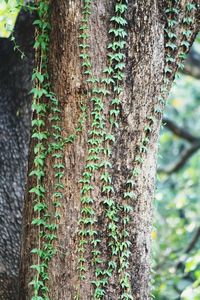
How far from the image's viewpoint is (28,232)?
2.69 meters

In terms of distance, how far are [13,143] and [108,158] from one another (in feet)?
4.31

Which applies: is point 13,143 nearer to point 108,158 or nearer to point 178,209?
point 108,158

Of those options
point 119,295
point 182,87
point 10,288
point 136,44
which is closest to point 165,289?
point 10,288

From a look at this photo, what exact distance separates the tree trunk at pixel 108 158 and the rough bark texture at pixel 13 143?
0.74 metres

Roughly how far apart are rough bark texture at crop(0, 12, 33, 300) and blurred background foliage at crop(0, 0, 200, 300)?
19 cm

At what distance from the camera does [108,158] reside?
8.31 feet

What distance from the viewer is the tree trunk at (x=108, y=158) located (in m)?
2.52

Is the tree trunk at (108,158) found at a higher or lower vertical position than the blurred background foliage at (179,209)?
lower

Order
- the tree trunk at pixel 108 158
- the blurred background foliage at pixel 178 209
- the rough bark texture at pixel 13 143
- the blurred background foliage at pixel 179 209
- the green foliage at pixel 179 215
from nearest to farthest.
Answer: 1. the tree trunk at pixel 108 158
2. the rough bark texture at pixel 13 143
3. the blurred background foliage at pixel 178 209
4. the green foliage at pixel 179 215
5. the blurred background foliage at pixel 179 209

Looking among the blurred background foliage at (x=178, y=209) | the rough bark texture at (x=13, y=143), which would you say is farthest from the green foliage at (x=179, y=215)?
the rough bark texture at (x=13, y=143)

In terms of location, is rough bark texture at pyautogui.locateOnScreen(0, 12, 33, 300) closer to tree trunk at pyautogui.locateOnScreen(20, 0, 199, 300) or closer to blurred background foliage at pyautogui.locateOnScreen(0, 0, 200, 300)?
blurred background foliage at pyautogui.locateOnScreen(0, 0, 200, 300)

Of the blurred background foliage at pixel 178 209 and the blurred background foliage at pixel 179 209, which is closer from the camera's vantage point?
the blurred background foliage at pixel 178 209

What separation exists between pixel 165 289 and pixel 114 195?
10.1ft

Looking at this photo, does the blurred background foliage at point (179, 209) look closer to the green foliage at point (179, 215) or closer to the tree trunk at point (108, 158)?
the green foliage at point (179, 215)
